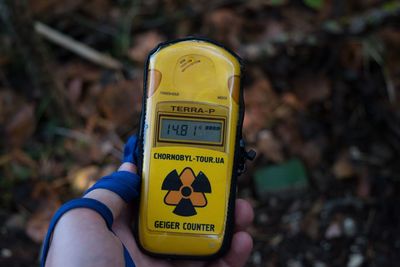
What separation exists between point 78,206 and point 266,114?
5.92ft

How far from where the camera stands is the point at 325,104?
3.60 meters

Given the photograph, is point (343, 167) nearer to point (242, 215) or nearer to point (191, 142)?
point (242, 215)

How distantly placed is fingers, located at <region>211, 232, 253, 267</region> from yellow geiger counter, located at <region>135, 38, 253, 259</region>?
0.17 ft

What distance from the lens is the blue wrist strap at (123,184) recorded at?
223cm

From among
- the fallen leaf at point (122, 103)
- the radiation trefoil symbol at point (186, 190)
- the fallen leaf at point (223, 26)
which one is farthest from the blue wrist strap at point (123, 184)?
the fallen leaf at point (223, 26)

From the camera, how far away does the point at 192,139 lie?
7.78 feet

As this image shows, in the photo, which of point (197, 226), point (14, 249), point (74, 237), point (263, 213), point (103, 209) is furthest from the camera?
point (263, 213)

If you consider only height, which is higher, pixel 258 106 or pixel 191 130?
pixel 191 130

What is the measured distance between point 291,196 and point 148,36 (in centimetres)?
153

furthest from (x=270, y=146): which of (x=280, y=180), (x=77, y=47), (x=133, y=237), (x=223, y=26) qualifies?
(x=77, y=47)

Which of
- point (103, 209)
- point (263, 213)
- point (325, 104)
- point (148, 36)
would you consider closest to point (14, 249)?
point (103, 209)

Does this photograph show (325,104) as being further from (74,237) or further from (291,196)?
(74,237)

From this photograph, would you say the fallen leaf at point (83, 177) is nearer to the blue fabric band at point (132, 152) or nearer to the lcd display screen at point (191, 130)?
the blue fabric band at point (132, 152)

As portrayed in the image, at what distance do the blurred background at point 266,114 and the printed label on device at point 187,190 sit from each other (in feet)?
3.11
